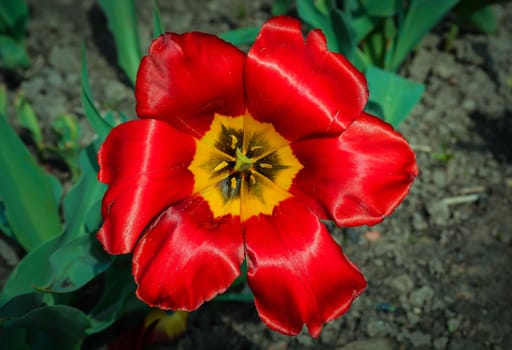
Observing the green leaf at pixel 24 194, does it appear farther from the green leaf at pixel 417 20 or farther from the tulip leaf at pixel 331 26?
the green leaf at pixel 417 20

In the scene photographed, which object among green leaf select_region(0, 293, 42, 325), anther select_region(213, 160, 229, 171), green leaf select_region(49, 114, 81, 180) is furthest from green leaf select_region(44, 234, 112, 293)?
green leaf select_region(49, 114, 81, 180)

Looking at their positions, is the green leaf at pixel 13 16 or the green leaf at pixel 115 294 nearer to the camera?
the green leaf at pixel 115 294

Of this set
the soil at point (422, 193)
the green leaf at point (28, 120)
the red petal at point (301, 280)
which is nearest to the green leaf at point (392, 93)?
the soil at point (422, 193)

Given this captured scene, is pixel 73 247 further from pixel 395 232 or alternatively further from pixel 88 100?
pixel 395 232

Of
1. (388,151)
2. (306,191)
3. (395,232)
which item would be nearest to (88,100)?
(306,191)

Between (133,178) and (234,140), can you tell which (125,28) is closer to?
(234,140)

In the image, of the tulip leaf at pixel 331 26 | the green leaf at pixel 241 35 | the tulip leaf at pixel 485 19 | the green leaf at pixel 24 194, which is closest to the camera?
the green leaf at pixel 24 194

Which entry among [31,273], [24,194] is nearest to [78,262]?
[31,273]
